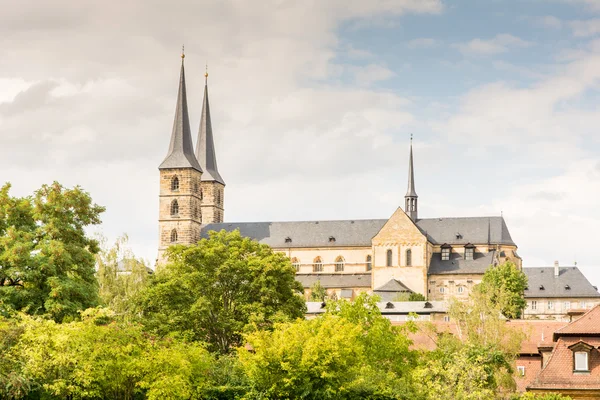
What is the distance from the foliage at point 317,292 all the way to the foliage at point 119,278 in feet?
118

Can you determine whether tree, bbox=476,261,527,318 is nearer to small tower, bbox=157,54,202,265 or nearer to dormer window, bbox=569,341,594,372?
small tower, bbox=157,54,202,265

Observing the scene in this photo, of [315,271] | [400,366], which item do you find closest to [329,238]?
[315,271]

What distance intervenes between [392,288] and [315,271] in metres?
16.0

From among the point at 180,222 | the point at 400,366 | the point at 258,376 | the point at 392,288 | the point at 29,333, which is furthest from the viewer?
the point at 180,222

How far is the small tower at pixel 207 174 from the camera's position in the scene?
142 meters

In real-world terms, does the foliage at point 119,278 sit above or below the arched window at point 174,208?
below

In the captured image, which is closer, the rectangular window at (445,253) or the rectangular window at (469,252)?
the rectangular window at (469,252)

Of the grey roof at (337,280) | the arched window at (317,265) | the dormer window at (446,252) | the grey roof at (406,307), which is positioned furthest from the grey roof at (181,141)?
the grey roof at (406,307)

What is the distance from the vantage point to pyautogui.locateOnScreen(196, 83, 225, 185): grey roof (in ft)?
466

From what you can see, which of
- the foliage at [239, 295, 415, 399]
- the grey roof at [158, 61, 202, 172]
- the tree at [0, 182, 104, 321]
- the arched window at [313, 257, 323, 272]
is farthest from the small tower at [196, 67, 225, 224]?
the foliage at [239, 295, 415, 399]

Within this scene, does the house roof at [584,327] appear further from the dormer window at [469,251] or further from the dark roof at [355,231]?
the dark roof at [355,231]

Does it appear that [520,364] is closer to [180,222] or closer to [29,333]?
[29,333]

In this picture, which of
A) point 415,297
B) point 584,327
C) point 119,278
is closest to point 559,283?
point 415,297

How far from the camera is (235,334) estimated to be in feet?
180
